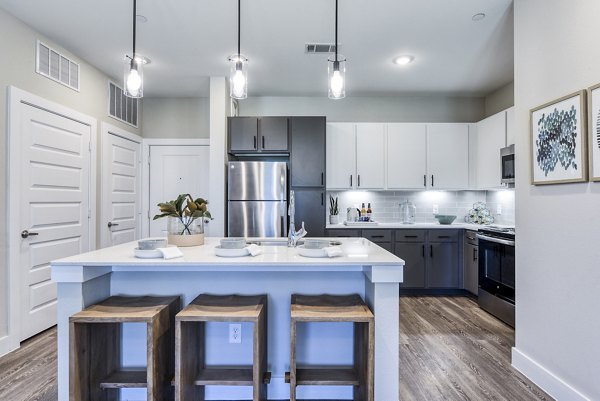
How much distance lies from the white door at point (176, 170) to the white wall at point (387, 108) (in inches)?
36.4

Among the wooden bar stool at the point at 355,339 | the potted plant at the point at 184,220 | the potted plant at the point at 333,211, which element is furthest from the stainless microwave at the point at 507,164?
the potted plant at the point at 184,220

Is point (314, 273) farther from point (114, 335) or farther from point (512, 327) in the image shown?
point (512, 327)

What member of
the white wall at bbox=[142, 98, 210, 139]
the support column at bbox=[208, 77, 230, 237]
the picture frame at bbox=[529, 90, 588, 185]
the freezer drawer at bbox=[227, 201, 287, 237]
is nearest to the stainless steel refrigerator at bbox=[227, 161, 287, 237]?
the freezer drawer at bbox=[227, 201, 287, 237]

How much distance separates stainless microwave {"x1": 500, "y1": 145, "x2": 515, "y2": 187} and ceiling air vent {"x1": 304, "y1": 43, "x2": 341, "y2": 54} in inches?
86.4

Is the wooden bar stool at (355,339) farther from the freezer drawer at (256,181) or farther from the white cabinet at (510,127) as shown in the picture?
the white cabinet at (510,127)

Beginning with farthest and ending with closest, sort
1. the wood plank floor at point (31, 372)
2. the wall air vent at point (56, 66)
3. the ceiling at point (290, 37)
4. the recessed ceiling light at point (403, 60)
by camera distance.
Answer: the recessed ceiling light at point (403, 60)
the wall air vent at point (56, 66)
the ceiling at point (290, 37)
the wood plank floor at point (31, 372)

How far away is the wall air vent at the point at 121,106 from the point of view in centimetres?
417

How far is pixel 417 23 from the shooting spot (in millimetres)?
2914

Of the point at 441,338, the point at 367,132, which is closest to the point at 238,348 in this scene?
the point at 441,338

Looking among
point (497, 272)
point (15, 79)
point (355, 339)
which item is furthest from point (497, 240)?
point (15, 79)

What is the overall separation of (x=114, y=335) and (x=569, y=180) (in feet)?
9.14

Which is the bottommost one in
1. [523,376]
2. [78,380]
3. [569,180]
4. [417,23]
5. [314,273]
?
[523,376]

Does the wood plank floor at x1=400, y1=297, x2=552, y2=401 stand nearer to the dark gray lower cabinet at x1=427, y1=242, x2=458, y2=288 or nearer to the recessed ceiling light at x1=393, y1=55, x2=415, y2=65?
the dark gray lower cabinet at x1=427, y1=242, x2=458, y2=288

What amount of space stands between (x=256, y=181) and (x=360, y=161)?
57.6 inches
